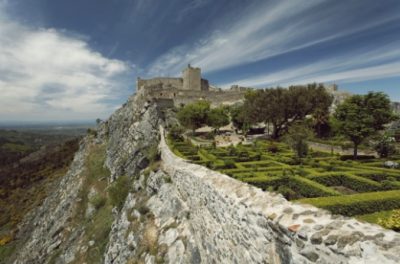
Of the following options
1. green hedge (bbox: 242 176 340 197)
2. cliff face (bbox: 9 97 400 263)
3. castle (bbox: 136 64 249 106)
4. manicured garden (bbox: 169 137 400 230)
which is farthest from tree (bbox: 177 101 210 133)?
green hedge (bbox: 242 176 340 197)

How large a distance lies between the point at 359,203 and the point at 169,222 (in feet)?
37.5

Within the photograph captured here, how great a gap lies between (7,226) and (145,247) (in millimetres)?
53983

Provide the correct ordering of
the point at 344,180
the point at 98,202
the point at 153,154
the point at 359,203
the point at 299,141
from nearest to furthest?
the point at 359,203 → the point at 344,180 → the point at 299,141 → the point at 153,154 → the point at 98,202

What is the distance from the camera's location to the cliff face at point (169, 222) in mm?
5156

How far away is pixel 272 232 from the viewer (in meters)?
6.44

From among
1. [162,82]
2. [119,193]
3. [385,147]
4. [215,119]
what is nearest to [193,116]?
[215,119]

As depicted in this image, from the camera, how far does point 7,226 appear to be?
52.0 meters

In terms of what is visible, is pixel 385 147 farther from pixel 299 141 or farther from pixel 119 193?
pixel 119 193

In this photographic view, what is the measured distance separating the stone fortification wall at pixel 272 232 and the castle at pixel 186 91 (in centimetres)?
5394

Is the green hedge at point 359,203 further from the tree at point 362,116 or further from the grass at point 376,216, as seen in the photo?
the tree at point 362,116

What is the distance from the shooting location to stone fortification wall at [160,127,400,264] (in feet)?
14.5

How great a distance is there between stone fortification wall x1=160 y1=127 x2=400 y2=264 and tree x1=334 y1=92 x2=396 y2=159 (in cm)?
2205

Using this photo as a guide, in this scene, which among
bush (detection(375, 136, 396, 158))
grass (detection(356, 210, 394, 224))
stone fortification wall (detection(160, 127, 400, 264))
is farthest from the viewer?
bush (detection(375, 136, 396, 158))

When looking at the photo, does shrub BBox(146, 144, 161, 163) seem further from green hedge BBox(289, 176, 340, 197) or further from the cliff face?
green hedge BBox(289, 176, 340, 197)
